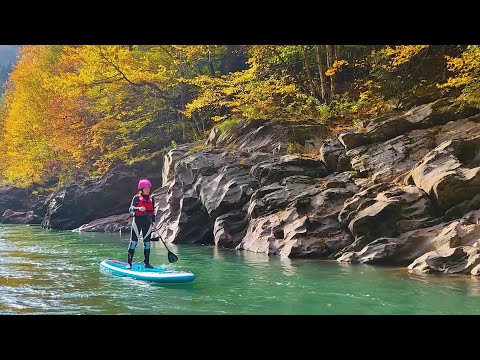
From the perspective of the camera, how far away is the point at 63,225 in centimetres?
2447

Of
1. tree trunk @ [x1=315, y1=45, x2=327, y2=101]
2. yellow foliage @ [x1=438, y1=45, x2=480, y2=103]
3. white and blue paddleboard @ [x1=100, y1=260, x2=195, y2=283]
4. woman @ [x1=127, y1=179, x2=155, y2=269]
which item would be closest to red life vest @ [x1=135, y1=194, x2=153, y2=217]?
woman @ [x1=127, y1=179, x2=155, y2=269]

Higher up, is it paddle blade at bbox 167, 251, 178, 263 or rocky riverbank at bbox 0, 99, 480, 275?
rocky riverbank at bbox 0, 99, 480, 275

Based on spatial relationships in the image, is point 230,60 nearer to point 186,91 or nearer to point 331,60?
point 186,91

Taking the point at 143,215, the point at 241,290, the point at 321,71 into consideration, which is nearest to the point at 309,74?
the point at 321,71

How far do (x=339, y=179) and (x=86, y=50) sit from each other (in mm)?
13496

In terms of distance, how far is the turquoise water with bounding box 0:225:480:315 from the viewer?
712 cm

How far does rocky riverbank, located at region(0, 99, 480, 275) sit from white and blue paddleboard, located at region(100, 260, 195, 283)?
145 inches

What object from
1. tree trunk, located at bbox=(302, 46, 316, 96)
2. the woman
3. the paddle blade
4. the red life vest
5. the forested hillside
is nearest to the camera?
the woman

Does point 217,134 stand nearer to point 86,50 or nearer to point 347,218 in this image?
point 86,50

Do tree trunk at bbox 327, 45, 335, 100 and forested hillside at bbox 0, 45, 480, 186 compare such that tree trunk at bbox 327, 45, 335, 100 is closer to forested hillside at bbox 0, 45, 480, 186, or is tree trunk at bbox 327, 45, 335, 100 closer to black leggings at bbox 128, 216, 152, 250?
forested hillside at bbox 0, 45, 480, 186

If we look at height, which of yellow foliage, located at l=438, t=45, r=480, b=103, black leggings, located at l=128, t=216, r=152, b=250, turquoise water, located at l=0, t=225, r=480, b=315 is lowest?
turquoise water, located at l=0, t=225, r=480, b=315

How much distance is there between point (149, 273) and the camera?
9.49 m

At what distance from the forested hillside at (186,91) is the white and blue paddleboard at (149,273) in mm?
8171

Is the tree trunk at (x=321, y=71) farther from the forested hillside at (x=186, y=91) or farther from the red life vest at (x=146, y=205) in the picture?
the red life vest at (x=146, y=205)
